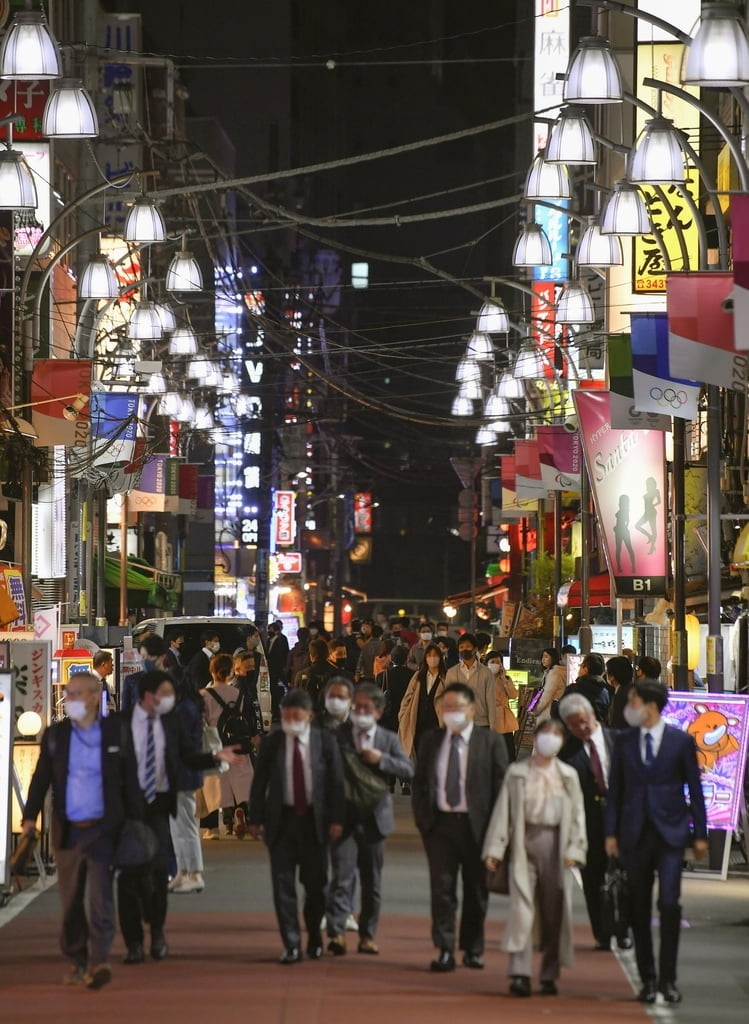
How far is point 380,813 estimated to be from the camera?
1264cm

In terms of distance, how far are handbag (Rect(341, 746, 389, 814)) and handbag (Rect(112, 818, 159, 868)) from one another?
1.56 metres

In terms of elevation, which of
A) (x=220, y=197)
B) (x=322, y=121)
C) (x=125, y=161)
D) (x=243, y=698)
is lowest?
(x=243, y=698)

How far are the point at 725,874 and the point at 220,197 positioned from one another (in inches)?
2850

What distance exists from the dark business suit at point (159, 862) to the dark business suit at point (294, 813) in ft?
1.31

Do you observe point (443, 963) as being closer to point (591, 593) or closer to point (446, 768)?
point (446, 768)

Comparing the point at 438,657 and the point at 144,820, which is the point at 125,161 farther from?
the point at 144,820

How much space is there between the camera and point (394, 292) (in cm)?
15900

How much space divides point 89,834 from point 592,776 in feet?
11.3

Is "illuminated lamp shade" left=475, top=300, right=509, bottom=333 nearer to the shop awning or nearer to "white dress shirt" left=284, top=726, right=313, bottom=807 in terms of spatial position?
the shop awning

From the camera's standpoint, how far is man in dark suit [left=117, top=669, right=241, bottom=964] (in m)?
11.9

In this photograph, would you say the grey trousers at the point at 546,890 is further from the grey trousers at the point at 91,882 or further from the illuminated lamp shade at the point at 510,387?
the illuminated lamp shade at the point at 510,387

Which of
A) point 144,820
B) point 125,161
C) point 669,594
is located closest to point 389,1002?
point 144,820

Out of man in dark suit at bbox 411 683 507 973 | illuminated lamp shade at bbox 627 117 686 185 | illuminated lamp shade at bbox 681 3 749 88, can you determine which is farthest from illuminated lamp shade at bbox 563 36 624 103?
man in dark suit at bbox 411 683 507 973

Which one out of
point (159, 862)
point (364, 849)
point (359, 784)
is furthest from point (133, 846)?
point (364, 849)
